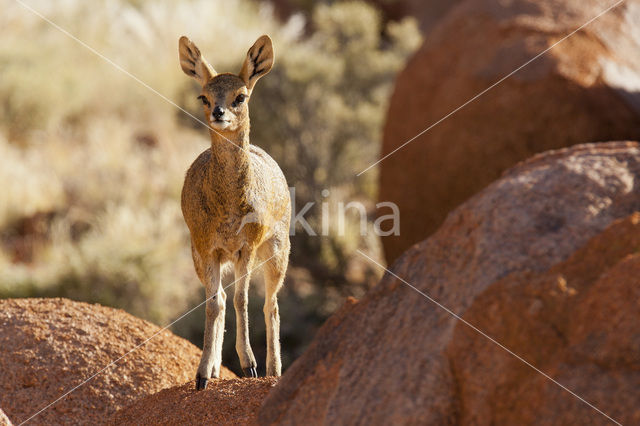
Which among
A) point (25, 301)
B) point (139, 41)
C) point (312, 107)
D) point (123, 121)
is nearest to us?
point (25, 301)

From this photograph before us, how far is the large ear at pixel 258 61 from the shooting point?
515 cm

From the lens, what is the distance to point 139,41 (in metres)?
24.5

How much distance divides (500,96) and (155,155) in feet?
36.1

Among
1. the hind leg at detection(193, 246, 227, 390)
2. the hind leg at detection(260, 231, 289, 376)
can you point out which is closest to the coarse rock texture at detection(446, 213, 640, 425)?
the hind leg at detection(193, 246, 227, 390)

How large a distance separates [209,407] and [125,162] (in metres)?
14.2

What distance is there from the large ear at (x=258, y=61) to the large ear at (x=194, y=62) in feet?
0.81

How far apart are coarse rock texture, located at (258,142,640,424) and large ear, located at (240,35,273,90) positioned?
185 cm

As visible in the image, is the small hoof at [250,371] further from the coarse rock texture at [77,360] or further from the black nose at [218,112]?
the black nose at [218,112]

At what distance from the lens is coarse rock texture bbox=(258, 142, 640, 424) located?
3238 mm

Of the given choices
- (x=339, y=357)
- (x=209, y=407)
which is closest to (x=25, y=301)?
(x=209, y=407)

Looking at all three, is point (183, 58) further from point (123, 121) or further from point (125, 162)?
point (123, 121)

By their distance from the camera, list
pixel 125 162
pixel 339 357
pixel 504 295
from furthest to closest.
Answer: pixel 125 162
pixel 339 357
pixel 504 295

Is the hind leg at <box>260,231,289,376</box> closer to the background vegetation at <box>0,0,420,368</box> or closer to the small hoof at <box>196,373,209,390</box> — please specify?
the small hoof at <box>196,373,209,390</box>

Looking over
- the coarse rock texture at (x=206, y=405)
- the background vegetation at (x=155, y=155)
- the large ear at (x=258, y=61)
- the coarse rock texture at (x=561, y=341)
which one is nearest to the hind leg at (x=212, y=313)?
the coarse rock texture at (x=206, y=405)
